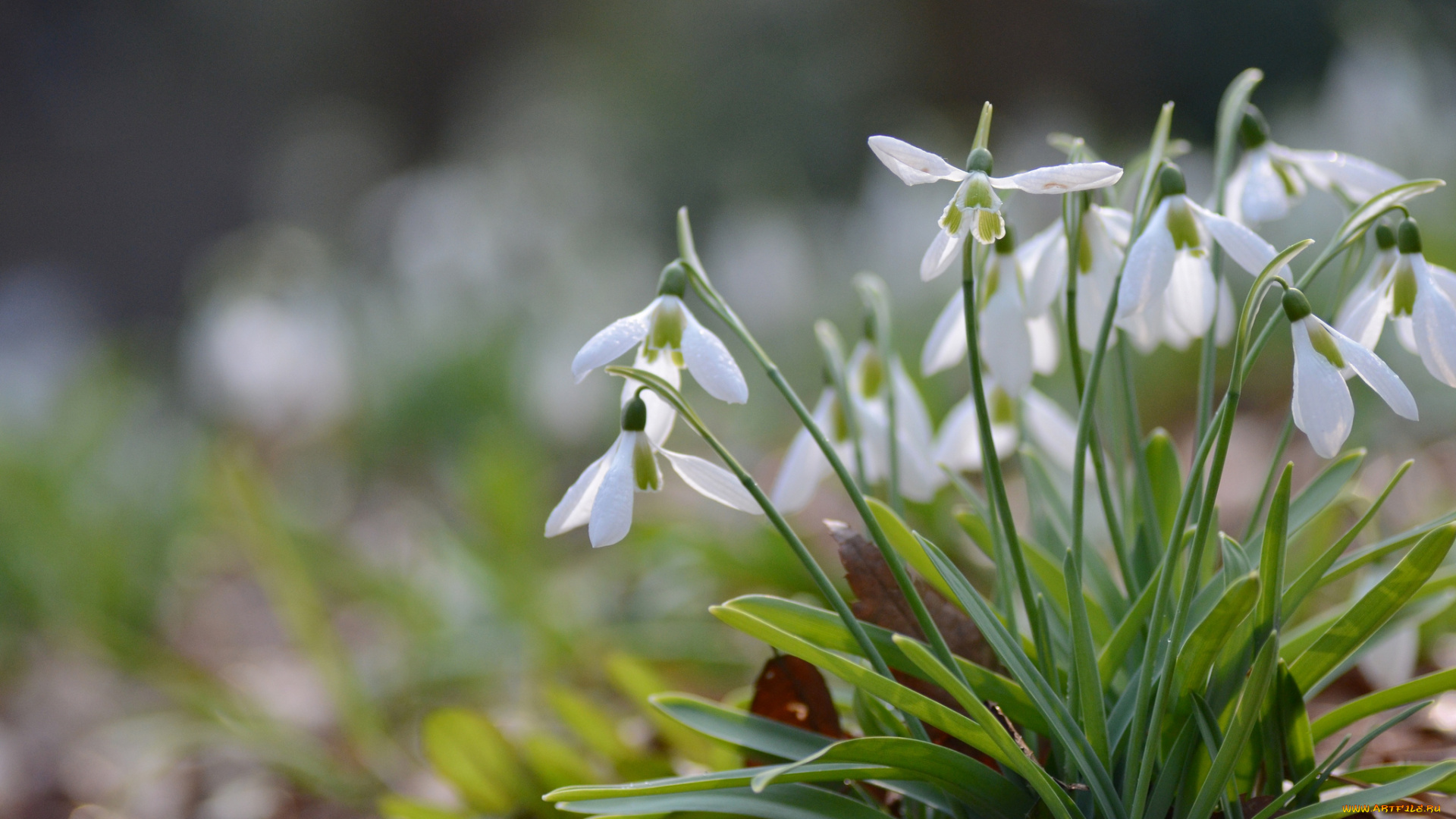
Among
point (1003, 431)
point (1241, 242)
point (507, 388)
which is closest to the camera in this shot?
point (1241, 242)

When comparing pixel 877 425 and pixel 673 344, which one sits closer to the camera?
pixel 673 344

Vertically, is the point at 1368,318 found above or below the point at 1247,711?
above

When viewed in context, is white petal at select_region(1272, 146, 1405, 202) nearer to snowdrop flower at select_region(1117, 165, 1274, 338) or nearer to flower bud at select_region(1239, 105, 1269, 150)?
flower bud at select_region(1239, 105, 1269, 150)

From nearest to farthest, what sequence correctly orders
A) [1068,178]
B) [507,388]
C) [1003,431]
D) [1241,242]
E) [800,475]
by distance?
[1068,178] < [1241,242] < [800,475] < [1003,431] < [507,388]

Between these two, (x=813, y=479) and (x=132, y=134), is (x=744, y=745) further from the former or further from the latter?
(x=132, y=134)

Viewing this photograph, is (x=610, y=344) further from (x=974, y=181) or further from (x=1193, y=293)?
(x=1193, y=293)

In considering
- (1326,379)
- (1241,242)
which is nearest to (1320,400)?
(1326,379)

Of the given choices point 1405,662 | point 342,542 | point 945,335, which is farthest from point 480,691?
point 1405,662

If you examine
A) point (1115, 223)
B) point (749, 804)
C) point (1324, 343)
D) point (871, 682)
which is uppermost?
point (1115, 223)
